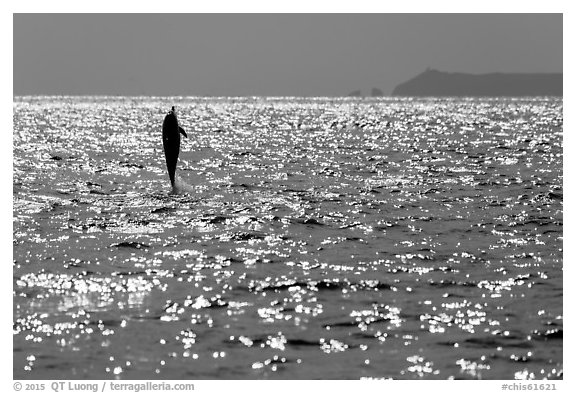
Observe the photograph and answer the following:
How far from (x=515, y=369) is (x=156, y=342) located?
5.89 metres

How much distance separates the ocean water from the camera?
1472cm

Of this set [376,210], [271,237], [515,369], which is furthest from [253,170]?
[515,369]

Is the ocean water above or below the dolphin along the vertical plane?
below

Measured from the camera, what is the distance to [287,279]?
1973 centimetres

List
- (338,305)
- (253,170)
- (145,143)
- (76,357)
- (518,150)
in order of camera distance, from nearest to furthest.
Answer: (76,357), (338,305), (253,170), (518,150), (145,143)

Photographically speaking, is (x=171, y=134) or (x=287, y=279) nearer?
(x=287, y=279)

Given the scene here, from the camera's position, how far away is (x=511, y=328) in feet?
53.5

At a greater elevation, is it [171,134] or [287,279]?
[171,134]

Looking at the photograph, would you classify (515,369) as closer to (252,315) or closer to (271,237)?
(252,315)

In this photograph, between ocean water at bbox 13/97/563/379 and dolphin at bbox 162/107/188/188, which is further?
dolphin at bbox 162/107/188/188

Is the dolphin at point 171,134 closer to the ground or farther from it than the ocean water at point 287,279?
farther from it

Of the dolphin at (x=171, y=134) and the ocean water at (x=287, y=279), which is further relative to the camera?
the dolphin at (x=171, y=134)

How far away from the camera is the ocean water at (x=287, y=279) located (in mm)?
14719
